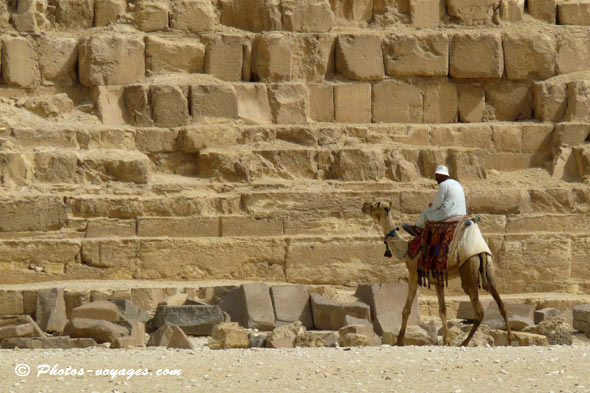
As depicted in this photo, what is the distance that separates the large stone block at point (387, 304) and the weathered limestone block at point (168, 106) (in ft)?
14.1

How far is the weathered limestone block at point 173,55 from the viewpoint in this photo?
17562mm

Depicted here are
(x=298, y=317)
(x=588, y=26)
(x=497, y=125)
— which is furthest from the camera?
(x=588, y=26)

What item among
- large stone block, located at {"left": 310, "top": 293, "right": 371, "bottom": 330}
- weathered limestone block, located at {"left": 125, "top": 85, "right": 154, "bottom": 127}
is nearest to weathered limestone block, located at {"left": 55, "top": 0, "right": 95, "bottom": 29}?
weathered limestone block, located at {"left": 125, "top": 85, "right": 154, "bottom": 127}

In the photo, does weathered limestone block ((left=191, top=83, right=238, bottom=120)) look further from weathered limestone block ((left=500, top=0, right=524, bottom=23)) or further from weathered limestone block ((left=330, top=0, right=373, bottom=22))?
weathered limestone block ((left=500, top=0, right=524, bottom=23))

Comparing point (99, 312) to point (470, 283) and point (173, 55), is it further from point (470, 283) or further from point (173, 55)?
point (173, 55)

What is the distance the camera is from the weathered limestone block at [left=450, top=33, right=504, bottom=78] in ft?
58.4

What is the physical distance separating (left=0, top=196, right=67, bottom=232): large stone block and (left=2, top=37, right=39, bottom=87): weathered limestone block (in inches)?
111

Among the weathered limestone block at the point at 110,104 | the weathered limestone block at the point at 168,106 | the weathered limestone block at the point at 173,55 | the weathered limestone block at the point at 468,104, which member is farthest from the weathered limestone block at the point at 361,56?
the weathered limestone block at the point at 110,104

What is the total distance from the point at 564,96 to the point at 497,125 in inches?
45.1

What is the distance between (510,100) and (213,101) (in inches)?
183

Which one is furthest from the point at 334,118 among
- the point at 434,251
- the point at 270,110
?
the point at 434,251

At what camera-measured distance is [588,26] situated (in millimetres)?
18547

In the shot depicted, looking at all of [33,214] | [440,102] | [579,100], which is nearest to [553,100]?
[579,100]

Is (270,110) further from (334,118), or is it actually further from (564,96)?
(564,96)
